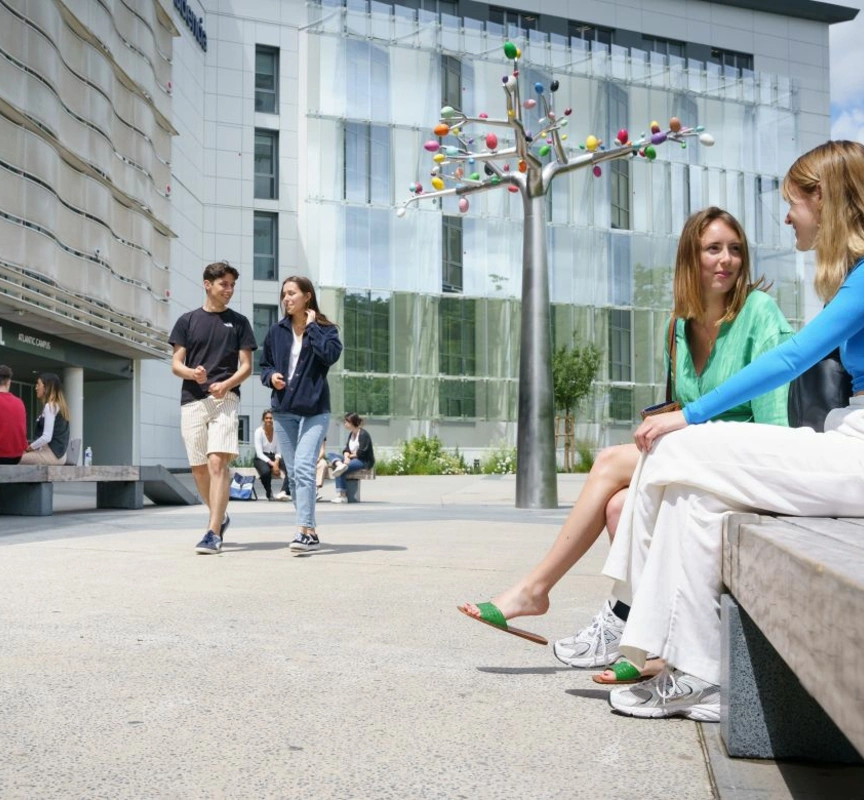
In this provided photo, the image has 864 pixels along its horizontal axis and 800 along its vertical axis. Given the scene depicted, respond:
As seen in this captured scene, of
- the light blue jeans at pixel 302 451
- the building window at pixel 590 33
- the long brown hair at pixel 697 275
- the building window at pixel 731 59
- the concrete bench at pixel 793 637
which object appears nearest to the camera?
the concrete bench at pixel 793 637

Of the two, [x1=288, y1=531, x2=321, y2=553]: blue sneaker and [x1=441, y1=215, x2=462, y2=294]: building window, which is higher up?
[x1=441, y1=215, x2=462, y2=294]: building window

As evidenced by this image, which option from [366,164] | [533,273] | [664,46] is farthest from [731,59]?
[533,273]

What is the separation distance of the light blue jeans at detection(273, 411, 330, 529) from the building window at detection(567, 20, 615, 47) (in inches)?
1519

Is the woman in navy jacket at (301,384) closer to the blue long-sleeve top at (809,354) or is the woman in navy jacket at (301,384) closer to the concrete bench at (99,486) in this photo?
the concrete bench at (99,486)

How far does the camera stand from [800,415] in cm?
320

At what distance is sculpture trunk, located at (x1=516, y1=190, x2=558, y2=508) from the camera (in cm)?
1438

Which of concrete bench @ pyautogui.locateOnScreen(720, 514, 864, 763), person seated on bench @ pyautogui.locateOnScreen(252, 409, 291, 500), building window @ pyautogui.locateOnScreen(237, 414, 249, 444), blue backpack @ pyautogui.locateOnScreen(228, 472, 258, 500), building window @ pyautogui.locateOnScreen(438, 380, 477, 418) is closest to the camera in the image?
concrete bench @ pyautogui.locateOnScreen(720, 514, 864, 763)

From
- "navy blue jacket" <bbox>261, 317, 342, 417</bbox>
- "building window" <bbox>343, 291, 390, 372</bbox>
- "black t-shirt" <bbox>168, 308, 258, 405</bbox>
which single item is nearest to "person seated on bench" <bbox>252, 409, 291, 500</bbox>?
"black t-shirt" <bbox>168, 308, 258, 405</bbox>

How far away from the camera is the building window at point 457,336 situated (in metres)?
37.2

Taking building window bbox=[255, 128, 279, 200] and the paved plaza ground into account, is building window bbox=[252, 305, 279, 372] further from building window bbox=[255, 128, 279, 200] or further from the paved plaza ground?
the paved plaza ground

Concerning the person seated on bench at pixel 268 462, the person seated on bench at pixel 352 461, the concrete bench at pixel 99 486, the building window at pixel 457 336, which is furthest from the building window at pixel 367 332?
the concrete bench at pixel 99 486

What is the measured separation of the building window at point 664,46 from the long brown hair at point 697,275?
144 feet

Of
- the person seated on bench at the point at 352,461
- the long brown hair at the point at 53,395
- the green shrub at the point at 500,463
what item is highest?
the long brown hair at the point at 53,395

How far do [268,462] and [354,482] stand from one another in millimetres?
1438
